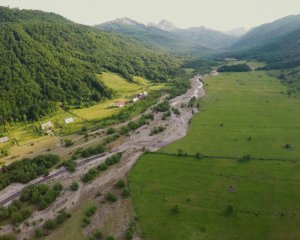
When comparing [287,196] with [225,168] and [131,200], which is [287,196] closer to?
[225,168]

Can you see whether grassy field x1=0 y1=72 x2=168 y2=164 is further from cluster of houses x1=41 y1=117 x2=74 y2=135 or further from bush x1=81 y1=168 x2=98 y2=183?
bush x1=81 y1=168 x2=98 y2=183

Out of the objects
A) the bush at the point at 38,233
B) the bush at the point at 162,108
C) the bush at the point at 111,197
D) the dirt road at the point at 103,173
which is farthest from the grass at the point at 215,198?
the bush at the point at 162,108

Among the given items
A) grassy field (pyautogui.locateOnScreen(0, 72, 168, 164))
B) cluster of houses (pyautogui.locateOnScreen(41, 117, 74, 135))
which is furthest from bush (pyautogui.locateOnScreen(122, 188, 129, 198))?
cluster of houses (pyautogui.locateOnScreen(41, 117, 74, 135))

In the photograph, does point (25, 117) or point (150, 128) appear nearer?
point (150, 128)

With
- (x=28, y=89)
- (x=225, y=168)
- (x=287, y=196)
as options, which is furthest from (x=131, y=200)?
(x=28, y=89)

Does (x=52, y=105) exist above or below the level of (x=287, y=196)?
above

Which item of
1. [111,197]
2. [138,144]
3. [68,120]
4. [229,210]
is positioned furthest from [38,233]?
[68,120]
